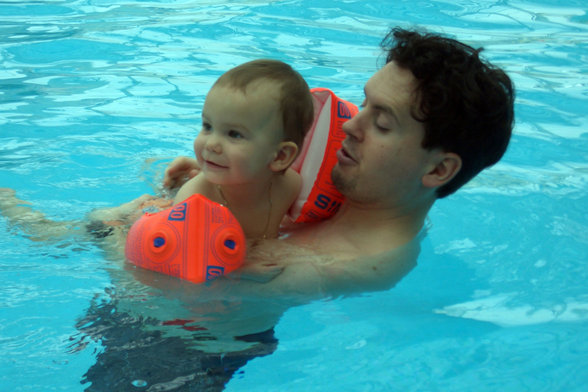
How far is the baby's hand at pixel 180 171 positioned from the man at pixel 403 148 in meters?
0.80

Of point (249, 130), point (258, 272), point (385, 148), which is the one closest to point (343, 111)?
point (385, 148)

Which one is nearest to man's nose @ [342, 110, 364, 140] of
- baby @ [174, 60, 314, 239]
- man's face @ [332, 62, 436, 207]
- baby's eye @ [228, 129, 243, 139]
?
man's face @ [332, 62, 436, 207]

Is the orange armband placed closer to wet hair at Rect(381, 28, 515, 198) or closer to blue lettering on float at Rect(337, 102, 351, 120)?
blue lettering on float at Rect(337, 102, 351, 120)

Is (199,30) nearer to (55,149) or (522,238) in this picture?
(55,149)

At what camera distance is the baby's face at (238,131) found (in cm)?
315

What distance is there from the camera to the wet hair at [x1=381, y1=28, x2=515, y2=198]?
132 inches

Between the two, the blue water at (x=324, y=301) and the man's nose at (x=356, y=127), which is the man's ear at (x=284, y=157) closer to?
the man's nose at (x=356, y=127)

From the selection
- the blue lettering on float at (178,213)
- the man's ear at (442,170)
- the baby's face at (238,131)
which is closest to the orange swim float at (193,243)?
the blue lettering on float at (178,213)

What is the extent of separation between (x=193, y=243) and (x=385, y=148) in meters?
1.05

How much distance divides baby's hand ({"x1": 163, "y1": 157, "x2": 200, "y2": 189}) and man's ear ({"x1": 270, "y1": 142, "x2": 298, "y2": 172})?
2.81 feet

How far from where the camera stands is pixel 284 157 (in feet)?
11.1

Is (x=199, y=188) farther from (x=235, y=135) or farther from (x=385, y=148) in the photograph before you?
(x=385, y=148)

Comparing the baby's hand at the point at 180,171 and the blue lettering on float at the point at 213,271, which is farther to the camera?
the baby's hand at the point at 180,171

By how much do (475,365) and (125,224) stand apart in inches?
78.6
